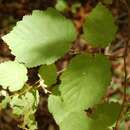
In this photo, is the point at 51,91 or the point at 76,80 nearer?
the point at 76,80

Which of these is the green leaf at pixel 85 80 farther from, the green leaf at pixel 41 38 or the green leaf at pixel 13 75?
the green leaf at pixel 13 75

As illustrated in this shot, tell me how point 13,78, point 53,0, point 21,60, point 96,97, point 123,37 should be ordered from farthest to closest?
1. point 53,0
2. point 123,37
3. point 13,78
4. point 21,60
5. point 96,97

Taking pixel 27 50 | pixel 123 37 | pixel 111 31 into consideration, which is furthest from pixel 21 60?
pixel 123 37

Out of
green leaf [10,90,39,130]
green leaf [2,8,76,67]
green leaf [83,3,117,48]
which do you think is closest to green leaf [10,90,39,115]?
green leaf [10,90,39,130]

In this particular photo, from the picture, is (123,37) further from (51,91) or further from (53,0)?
(51,91)

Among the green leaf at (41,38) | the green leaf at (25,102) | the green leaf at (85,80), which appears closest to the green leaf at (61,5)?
the green leaf at (25,102)

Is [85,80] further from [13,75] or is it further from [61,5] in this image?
[61,5]
